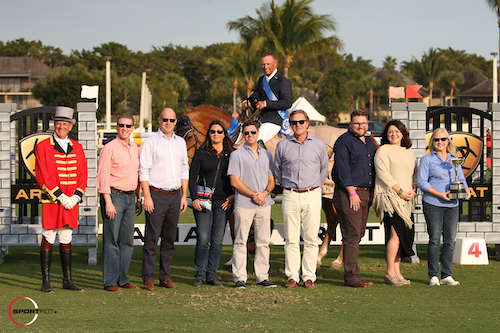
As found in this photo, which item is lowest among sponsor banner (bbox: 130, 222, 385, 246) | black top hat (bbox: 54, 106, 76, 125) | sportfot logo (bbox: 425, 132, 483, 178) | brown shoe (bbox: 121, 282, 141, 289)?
brown shoe (bbox: 121, 282, 141, 289)

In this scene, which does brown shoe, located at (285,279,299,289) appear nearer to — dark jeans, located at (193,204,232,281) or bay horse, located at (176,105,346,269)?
dark jeans, located at (193,204,232,281)

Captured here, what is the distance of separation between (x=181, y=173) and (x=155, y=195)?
0.41 m

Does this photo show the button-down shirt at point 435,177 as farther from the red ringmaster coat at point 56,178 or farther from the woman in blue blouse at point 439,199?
the red ringmaster coat at point 56,178

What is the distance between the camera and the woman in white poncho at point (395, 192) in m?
5.91

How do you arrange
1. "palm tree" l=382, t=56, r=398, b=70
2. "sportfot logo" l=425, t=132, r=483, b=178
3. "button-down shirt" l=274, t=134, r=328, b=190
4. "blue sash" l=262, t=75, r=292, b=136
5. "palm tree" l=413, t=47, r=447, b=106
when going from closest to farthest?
"button-down shirt" l=274, t=134, r=328, b=190
"blue sash" l=262, t=75, r=292, b=136
"sportfot logo" l=425, t=132, r=483, b=178
"palm tree" l=413, t=47, r=447, b=106
"palm tree" l=382, t=56, r=398, b=70

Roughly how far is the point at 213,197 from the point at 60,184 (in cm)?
164

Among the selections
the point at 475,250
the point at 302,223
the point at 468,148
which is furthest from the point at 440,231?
the point at 468,148

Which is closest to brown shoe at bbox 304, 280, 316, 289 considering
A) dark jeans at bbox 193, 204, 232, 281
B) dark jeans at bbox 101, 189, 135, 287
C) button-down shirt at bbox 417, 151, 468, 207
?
dark jeans at bbox 193, 204, 232, 281

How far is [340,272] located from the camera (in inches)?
271

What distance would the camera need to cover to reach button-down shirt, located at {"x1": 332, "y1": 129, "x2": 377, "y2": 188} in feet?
19.3

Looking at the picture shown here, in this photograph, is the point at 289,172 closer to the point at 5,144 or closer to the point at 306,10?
the point at 5,144

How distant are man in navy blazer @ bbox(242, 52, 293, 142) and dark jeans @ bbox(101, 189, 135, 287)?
2.20 meters

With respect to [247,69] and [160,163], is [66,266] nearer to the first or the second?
[160,163]

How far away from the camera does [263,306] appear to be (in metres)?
5.07
